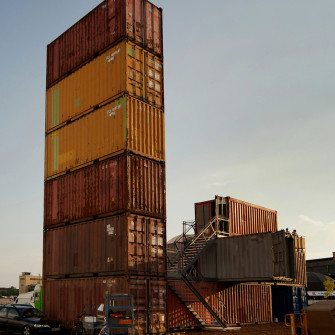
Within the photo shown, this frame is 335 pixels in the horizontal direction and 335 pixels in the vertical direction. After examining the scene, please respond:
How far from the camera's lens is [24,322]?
19.4m

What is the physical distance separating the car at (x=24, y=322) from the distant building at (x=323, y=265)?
2615 inches

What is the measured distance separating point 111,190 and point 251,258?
9.21m

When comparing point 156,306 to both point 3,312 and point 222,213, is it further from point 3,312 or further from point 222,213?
point 222,213

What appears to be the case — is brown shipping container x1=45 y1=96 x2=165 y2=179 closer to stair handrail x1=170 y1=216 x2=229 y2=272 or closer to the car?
stair handrail x1=170 y1=216 x2=229 y2=272

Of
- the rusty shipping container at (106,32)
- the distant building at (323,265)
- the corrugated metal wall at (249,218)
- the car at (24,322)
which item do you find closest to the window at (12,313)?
the car at (24,322)

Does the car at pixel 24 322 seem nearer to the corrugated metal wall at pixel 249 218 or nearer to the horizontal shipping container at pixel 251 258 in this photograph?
the horizontal shipping container at pixel 251 258

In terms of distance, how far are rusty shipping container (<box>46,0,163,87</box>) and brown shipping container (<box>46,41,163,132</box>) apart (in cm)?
61

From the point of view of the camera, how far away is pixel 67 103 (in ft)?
82.7

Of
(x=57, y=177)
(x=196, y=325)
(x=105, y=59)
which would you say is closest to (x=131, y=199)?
(x=57, y=177)

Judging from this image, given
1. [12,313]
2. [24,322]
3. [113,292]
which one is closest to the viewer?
[24,322]

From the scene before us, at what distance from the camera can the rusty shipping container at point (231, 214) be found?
29.6 metres

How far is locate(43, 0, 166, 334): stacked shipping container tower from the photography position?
20.5m

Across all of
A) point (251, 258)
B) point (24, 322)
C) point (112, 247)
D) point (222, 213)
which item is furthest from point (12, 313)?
point (222, 213)

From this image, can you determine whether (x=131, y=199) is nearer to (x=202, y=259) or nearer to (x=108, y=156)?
(x=108, y=156)
